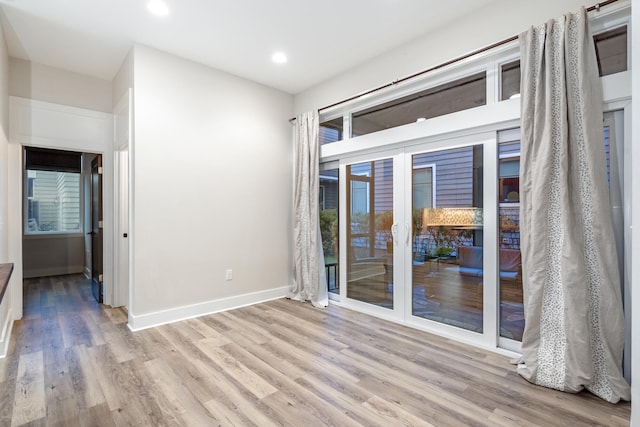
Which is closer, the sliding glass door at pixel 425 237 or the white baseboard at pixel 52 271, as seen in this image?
the sliding glass door at pixel 425 237

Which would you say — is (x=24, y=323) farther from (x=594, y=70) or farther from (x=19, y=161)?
(x=594, y=70)

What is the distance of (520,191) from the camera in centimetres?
246

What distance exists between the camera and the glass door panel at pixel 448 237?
292 cm

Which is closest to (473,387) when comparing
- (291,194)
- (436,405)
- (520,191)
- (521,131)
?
(436,405)

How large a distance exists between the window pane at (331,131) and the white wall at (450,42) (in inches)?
9.8

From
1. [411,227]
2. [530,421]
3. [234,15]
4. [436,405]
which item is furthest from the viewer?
[411,227]

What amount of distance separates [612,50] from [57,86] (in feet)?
17.4

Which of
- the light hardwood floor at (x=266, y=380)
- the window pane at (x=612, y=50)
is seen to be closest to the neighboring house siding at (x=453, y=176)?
the window pane at (x=612, y=50)

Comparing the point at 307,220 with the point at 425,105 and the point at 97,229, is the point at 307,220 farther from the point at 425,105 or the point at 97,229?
the point at 97,229

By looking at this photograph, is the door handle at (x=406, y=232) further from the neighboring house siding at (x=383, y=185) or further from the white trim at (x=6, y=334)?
the white trim at (x=6, y=334)

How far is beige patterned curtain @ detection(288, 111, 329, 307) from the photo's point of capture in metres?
4.22

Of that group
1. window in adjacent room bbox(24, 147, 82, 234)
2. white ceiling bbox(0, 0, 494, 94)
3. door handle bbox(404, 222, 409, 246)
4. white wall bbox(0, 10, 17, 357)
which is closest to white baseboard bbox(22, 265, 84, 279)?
window in adjacent room bbox(24, 147, 82, 234)

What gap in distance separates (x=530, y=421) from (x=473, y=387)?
38 centimetres

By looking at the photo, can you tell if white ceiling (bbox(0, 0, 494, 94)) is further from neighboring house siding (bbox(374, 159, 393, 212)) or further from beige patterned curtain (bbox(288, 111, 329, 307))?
neighboring house siding (bbox(374, 159, 393, 212))
